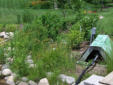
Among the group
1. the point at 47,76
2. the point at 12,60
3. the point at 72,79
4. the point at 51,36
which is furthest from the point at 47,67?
the point at 51,36

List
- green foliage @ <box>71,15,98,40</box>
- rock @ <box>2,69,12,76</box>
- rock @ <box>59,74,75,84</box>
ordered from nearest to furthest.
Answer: rock @ <box>59,74,75,84</box> < rock @ <box>2,69,12,76</box> < green foliage @ <box>71,15,98,40</box>

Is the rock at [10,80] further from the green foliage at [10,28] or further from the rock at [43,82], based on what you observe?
the green foliage at [10,28]

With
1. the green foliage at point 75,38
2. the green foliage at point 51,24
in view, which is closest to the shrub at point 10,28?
A: the green foliage at point 51,24

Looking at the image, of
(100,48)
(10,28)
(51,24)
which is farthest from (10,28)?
(100,48)

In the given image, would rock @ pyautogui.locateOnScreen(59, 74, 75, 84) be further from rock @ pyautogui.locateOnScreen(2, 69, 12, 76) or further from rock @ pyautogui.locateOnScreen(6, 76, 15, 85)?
rock @ pyautogui.locateOnScreen(2, 69, 12, 76)

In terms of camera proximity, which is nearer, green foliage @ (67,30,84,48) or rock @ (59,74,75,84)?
rock @ (59,74,75,84)

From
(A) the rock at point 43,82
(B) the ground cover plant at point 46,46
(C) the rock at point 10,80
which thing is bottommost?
(C) the rock at point 10,80

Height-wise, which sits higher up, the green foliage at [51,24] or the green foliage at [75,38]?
the green foliage at [51,24]

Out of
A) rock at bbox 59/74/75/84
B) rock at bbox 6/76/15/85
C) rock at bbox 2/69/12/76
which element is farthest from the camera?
rock at bbox 2/69/12/76

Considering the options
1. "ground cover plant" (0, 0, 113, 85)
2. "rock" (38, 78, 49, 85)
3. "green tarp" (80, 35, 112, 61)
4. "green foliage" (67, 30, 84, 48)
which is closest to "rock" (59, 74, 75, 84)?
"ground cover plant" (0, 0, 113, 85)

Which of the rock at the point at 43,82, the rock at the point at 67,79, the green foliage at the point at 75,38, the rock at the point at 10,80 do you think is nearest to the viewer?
the rock at the point at 43,82

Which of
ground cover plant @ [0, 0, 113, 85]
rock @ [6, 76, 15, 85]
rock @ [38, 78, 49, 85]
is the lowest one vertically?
rock @ [6, 76, 15, 85]

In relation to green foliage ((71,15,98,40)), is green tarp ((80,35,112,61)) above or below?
below

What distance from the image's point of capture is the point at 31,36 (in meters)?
5.64
